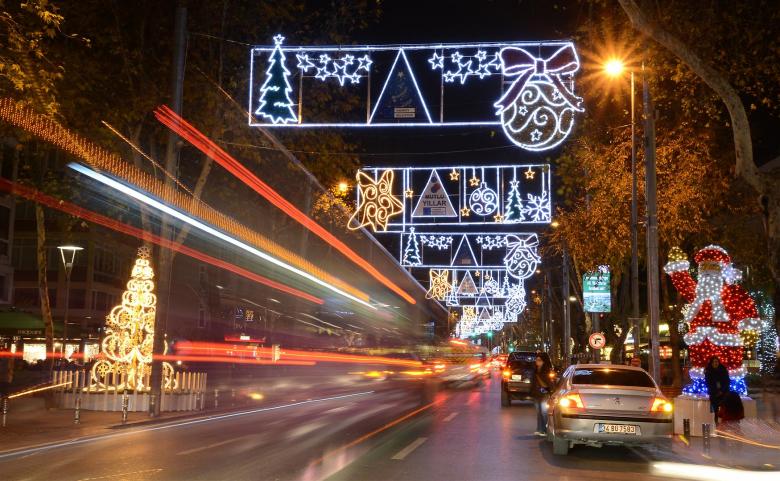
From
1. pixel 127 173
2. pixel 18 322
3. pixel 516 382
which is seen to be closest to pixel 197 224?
pixel 127 173

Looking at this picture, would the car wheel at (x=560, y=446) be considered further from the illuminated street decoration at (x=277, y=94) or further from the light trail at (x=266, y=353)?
the light trail at (x=266, y=353)

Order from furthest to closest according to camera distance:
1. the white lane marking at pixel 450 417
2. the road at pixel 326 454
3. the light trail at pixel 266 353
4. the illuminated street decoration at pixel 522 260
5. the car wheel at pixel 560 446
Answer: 1. the light trail at pixel 266 353
2. the illuminated street decoration at pixel 522 260
3. the white lane marking at pixel 450 417
4. the car wheel at pixel 560 446
5. the road at pixel 326 454

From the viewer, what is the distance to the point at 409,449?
14.3 m

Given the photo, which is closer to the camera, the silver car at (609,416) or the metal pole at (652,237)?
the silver car at (609,416)

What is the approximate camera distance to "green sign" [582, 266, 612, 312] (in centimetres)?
3334

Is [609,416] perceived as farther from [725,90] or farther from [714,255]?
[714,255]

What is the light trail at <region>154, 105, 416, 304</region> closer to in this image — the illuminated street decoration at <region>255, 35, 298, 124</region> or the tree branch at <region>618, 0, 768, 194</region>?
the illuminated street decoration at <region>255, 35, 298, 124</region>

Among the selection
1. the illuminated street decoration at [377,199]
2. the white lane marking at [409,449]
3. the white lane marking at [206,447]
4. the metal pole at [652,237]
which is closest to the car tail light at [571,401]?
the white lane marking at [409,449]

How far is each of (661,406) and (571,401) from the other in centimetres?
141

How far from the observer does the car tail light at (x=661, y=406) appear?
13062 mm

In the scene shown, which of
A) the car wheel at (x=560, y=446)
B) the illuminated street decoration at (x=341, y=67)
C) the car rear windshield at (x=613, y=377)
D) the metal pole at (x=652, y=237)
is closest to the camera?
the car wheel at (x=560, y=446)

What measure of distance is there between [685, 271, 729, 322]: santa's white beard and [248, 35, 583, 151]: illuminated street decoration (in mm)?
6846

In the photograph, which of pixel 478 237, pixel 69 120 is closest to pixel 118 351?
pixel 69 120

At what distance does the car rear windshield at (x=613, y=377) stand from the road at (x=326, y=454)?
127 centimetres
